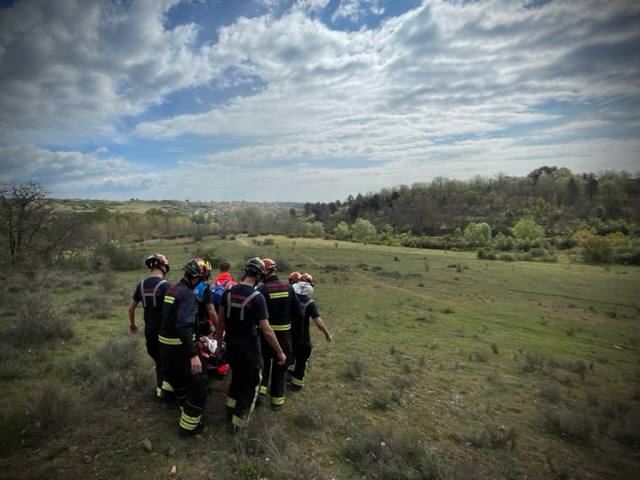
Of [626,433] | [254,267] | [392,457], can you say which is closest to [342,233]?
[626,433]

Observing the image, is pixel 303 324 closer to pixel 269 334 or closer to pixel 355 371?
pixel 269 334

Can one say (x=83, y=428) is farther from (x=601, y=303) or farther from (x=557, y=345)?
(x=601, y=303)

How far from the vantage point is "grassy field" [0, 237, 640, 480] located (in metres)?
4.51

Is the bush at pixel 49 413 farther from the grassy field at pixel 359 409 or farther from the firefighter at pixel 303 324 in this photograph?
the firefighter at pixel 303 324

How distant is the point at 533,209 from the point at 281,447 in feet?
348

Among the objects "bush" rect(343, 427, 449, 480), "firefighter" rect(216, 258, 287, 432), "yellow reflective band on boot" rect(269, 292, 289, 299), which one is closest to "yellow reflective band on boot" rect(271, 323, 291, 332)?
"yellow reflective band on boot" rect(269, 292, 289, 299)

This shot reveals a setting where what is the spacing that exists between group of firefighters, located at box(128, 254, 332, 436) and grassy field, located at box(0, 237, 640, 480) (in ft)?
1.27

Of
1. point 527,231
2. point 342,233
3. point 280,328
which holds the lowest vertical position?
point 342,233

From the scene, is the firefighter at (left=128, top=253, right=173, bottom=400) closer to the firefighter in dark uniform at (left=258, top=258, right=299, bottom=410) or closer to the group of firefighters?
the group of firefighters

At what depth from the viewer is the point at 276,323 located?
5.86m

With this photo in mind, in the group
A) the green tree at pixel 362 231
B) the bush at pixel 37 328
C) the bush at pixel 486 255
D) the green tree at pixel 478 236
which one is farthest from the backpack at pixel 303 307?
the green tree at pixel 362 231

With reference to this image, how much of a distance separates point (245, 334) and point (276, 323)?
88 centimetres

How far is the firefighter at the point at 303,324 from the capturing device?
259 inches

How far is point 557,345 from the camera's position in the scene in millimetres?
13492
